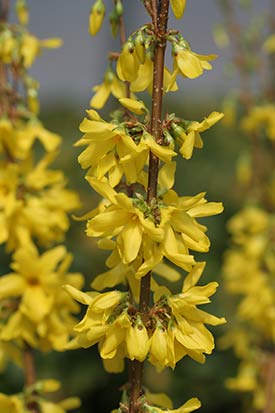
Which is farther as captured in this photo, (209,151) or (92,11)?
(209,151)

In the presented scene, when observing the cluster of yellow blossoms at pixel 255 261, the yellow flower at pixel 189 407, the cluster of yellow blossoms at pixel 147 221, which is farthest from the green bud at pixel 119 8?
the cluster of yellow blossoms at pixel 255 261

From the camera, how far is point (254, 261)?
11.3 feet

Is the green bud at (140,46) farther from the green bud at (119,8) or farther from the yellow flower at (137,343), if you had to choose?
the yellow flower at (137,343)

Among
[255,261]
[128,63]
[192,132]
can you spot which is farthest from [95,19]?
[255,261]

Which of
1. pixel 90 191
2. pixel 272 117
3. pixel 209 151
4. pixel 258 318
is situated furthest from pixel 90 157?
pixel 209 151

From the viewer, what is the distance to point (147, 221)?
1.34m

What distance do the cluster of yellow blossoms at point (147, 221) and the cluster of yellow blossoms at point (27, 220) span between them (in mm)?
779

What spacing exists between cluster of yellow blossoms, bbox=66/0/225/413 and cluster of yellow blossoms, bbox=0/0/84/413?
779 millimetres

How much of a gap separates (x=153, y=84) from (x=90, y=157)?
0.19m

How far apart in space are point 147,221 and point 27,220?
1051 mm

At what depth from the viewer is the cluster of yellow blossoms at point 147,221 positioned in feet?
4.47

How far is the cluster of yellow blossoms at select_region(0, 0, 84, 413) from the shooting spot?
225cm

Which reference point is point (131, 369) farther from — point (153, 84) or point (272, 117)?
point (272, 117)

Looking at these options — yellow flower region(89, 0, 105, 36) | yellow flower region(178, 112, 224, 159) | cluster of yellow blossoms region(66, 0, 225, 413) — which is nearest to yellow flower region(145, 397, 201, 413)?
cluster of yellow blossoms region(66, 0, 225, 413)
